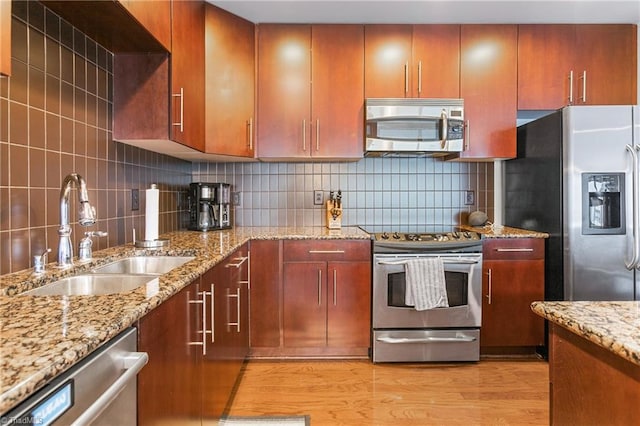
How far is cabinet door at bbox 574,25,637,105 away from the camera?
2736 mm

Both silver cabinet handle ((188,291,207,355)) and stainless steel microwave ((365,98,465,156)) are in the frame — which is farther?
stainless steel microwave ((365,98,465,156))

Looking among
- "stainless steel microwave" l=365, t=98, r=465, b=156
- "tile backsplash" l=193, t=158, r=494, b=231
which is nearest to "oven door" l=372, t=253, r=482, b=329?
"tile backsplash" l=193, t=158, r=494, b=231

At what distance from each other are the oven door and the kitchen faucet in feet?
5.42

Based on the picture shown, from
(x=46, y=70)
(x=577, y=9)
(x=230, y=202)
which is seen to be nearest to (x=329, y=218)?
(x=230, y=202)

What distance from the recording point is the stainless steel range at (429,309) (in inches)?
96.5

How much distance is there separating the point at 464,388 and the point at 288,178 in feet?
6.32

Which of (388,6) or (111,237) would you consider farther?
(388,6)

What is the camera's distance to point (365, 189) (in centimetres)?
311

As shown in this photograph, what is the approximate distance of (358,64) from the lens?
2.71 metres

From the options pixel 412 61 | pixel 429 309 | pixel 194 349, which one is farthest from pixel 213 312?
pixel 412 61

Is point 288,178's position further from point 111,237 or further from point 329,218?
point 111,237

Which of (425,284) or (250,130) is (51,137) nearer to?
(250,130)

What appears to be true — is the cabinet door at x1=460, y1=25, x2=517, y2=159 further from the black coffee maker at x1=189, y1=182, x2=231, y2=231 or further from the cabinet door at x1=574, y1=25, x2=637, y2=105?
the black coffee maker at x1=189, y1=182, x2=231, y2=231

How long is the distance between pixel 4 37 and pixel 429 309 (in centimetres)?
238
